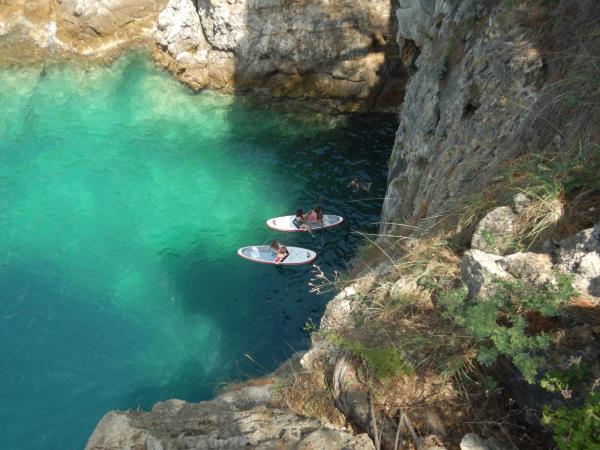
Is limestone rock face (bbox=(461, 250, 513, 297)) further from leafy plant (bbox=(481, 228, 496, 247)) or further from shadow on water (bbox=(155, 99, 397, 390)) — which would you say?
shadow on water (bbox=(155, 99, 397, 390))

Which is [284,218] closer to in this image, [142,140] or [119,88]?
[142,140]

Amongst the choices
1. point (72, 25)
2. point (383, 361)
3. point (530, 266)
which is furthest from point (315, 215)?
point (72, 25)

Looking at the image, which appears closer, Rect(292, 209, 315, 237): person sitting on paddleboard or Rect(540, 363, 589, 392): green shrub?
Rect(540, 363, 589, 392): green shrub

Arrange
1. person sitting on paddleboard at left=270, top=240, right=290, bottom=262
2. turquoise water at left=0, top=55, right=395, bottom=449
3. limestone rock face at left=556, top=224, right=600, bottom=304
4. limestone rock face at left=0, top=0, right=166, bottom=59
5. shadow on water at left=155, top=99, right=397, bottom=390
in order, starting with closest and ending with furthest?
limestone rock face at left=556, top=224, right=600, bottom=304, turquoise water at left=0, top=55, right=395, bottom=449, shadow on water at left=155, top=99, right=397, bottom=390, person sitting on paddleboard at left=270, top=240, right=290, bottom=262, limestone rock face at left=0, top=0, right=166, bottom=59

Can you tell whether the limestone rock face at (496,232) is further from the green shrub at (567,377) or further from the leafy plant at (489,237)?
the green shrub at (567,377)

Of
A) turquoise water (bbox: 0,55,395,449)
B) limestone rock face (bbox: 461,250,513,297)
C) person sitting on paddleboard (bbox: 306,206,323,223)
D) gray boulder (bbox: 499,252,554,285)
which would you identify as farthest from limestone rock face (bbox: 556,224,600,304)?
person sitting on paddleboard (bbox: 306,206,323,223)

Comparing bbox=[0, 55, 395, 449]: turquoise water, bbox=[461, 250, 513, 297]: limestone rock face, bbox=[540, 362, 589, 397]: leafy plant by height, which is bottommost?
bbox=[0, 55, 395, 449]: turquoise water

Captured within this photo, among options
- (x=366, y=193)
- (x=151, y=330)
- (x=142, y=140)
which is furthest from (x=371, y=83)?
(x=151, y=330)

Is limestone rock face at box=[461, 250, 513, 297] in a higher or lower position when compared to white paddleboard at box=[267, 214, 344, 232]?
higher

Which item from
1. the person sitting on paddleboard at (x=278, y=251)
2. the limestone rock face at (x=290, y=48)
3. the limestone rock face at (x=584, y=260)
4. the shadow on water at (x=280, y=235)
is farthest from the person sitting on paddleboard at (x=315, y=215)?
the limestone rock face at (x=584, y=260)
